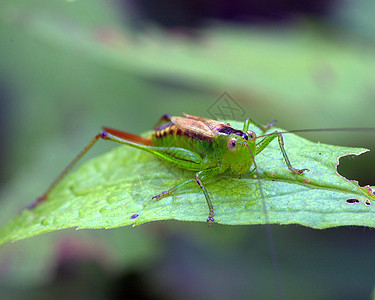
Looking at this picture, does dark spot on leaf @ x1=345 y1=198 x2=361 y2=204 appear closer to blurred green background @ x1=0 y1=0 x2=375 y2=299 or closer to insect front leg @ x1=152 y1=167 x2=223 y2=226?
insect front leg @ x1=152 y1=167 x2=223 y2=226

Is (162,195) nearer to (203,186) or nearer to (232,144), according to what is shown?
(203,186)

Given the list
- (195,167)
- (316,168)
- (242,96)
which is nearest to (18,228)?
(195,167)

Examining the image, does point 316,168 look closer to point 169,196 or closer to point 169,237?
point 169,196

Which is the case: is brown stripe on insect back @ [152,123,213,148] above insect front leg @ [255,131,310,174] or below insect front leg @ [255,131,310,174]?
above

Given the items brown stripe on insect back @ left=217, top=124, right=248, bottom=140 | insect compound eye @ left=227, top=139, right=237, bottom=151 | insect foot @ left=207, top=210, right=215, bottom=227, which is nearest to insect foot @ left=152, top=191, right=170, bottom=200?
insect foot @ left=207, top=210, right=215, bottom=227

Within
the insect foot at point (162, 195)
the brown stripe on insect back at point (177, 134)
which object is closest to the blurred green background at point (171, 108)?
the brown stripe on insect back at point (177, 134)
